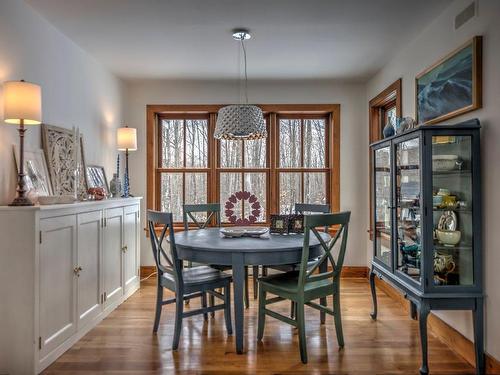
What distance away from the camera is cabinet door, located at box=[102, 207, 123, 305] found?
3.42 metres

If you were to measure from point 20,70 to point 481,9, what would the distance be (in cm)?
316

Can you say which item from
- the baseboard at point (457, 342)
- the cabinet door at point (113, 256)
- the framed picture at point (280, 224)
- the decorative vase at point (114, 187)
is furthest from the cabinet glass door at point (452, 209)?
the decorative vase at point (114, 187)

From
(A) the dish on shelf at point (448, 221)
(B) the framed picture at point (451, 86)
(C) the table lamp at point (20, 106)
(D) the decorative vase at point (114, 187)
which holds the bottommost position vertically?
(A) the dish on shelf at point (448, 221)

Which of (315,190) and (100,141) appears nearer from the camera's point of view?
(100,141)

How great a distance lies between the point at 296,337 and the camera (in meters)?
2.99

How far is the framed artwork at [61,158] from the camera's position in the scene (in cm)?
303

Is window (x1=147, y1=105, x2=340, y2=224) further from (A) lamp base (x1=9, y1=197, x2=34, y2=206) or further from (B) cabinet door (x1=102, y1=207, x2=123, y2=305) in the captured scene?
(A) lamp base (x1=9, y1=197, x2=34, y2=206)

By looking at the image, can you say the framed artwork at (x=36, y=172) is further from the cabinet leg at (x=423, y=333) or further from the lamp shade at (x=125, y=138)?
the cabinet leg at (x=423, y=333)

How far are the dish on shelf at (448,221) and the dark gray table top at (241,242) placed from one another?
851 millimetres

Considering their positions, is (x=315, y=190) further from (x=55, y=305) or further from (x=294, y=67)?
(x=55, y=305)

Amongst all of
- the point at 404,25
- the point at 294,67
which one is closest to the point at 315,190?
the point at 294,67

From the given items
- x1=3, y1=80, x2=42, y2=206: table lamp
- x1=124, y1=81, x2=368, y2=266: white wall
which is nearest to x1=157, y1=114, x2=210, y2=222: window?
x1=124, y1=81, x2=368, y2=266: white wall

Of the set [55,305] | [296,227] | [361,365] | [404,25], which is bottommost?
[361,365]

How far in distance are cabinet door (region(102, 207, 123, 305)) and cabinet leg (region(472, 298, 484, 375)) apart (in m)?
2.90
